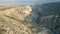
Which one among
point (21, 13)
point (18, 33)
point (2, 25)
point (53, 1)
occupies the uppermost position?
point (53, 1)

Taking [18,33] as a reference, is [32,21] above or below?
above

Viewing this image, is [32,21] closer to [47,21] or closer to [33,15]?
[33,15]

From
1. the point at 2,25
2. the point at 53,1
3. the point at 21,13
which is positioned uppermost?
the point at 53,1

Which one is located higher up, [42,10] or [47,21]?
[42,10]

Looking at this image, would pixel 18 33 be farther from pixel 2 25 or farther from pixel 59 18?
pixel 59 18

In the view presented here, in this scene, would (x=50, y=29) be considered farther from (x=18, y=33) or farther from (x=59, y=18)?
(x=18, y=33)

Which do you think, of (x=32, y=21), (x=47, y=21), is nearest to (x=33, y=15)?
(x=32, y=21)

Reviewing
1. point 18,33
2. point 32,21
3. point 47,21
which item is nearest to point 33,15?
point 32,21

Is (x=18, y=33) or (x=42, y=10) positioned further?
(x=42, y=10)

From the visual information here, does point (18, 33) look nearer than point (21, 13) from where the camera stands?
Yes
